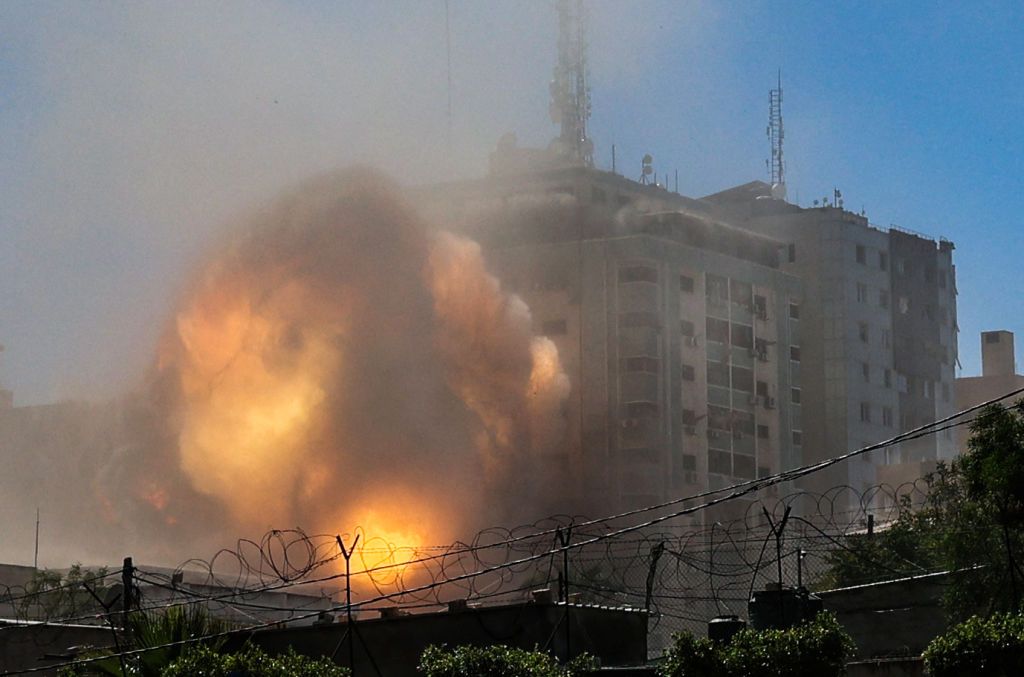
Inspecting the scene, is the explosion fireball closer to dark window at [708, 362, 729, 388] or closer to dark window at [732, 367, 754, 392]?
dark window at [708, 362, 729, 388]

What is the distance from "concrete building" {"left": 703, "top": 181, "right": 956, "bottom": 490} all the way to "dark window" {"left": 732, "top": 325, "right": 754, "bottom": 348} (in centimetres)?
1426

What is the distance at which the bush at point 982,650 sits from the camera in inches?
1277

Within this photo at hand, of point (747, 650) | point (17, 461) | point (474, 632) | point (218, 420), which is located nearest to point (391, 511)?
point (218, 420)

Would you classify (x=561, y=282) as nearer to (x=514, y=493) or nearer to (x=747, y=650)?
(x=514, y=493)

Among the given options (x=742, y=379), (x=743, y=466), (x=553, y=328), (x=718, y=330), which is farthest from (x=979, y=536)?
(x=742, y=379)

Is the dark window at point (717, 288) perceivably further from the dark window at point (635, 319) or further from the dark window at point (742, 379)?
the dark window at point (635, 319)

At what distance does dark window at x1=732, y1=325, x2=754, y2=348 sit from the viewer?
145m

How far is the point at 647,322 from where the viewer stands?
444 ft

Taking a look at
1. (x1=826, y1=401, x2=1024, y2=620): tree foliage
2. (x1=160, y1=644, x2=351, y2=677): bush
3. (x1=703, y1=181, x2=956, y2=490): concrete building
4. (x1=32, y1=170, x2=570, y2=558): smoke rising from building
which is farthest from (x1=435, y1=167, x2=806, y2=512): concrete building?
(x1=160, y1=644, x2=351, y2=677): bush

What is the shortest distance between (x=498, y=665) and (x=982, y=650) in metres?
10.1

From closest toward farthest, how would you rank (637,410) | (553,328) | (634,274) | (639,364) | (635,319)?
(637,410) < (639,364) < (635,319) < (553,328) < (634,274)

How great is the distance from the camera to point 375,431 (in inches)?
4326

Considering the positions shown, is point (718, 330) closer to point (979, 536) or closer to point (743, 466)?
point (743, 466)

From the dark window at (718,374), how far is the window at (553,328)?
45.6 feet
